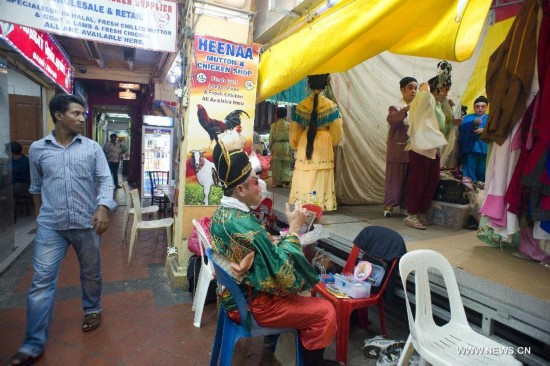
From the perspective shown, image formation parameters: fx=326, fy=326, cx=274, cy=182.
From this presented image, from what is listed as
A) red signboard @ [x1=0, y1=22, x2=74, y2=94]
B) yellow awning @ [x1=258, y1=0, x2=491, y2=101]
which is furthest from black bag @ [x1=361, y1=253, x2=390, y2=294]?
red signboard @ [x1=0, y1=22, x2=74, y2=94]

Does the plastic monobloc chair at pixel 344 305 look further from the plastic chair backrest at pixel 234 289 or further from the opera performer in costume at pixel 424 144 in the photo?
the opera performer in costume at pixel 424 144

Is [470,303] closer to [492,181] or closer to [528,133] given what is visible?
[492,181]

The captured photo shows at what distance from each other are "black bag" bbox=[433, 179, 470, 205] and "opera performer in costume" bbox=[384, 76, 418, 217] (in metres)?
0.44

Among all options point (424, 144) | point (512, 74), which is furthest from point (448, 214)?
point (512, 74)

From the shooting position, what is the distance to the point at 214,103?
143 inches

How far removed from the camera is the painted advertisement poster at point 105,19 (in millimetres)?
2932

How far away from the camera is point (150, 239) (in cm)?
597

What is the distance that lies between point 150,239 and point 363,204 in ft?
12.9

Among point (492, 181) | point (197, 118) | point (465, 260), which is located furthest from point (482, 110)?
point (197, 118)

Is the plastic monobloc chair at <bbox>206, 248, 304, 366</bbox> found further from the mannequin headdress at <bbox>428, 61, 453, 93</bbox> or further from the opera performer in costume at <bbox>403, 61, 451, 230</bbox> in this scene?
the mannequin headdress at <bbox>428, 61, 453, 93</bbox>

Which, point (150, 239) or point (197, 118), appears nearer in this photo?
point (197, 118)

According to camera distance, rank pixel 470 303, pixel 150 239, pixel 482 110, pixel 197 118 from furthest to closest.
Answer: pixel 150 239 < pixel 482 110 < pixel 197 118 < pixel 470 303

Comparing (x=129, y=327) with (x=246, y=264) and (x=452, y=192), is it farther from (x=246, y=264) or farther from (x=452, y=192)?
(x=452, y=192)

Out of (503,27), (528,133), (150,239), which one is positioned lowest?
(150,239)
